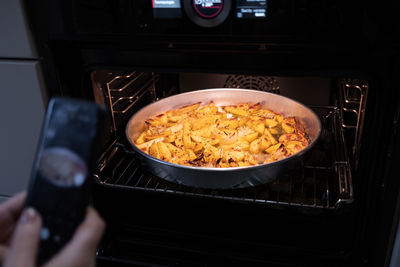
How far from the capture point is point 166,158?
0.98 m

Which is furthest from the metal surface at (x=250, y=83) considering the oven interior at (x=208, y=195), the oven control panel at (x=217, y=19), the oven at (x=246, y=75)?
the oven control panel at (x=217, y=19)

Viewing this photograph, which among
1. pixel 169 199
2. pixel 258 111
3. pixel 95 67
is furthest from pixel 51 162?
pixel 258 111

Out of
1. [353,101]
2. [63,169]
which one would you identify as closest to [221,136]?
[353,101]

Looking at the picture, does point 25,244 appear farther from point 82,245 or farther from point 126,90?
point 126,90

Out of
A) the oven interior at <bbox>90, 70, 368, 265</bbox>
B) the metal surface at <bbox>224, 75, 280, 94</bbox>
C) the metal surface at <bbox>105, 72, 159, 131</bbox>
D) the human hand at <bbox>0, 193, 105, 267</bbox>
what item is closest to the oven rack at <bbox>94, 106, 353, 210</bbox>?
the oven interior at <bbox>90, 70, 368, 265</bbox>

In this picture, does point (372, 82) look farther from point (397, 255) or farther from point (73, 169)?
point (73, 169)

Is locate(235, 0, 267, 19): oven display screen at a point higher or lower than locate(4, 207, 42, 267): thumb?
higher

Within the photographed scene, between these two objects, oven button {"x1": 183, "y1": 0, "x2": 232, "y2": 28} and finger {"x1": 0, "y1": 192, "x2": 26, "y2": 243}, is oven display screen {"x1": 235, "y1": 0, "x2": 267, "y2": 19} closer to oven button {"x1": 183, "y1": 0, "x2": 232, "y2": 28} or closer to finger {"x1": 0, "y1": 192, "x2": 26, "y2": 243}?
oven button {"x1": 183, "y1": 0, "x2": 232, "y2": 28}

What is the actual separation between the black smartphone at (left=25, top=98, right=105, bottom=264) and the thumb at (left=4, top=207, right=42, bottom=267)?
0.11 ft

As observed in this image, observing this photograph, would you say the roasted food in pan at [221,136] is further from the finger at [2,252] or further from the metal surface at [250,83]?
the finger at [2,252]

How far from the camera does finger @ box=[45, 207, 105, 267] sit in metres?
0.52

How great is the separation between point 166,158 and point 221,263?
357mm

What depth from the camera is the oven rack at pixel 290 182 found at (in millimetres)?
934

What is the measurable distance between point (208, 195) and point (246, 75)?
1.08ft
